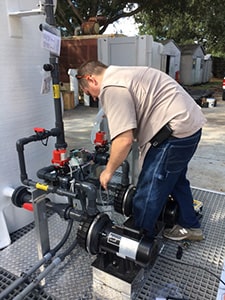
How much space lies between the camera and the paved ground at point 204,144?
3.07 m

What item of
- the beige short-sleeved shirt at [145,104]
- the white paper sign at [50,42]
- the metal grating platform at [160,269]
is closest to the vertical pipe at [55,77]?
the white paper sign at [50,42]

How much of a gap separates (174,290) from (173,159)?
757 mm

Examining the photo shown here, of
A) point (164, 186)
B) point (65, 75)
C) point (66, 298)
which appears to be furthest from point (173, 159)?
point (65, 75)

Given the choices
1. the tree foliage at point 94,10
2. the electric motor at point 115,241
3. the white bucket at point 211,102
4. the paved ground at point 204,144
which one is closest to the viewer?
the electric motor at point 115,241

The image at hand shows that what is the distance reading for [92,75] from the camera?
1440 millimetres

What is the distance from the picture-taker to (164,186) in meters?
1.50

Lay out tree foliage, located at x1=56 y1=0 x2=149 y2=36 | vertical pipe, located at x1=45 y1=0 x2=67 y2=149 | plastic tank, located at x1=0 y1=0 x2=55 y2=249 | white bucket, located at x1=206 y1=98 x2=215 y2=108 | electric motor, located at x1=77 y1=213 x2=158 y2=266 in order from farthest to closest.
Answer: tree foliage, located at x1=56 y1=0 x2=149 y2=36
white bucket, located at x1=206 y1=98 x2=215 y2=108
plastic tank, located at x1=0 y1=0 x2=55 y2=249
vertical pipe, located at x1=45 y1=0 x2=67 y2=149
electric motor, located at x1=77 y1=213 x2=158 y2=266

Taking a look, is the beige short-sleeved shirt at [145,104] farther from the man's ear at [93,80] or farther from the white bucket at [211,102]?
the white bucket at [211,102]

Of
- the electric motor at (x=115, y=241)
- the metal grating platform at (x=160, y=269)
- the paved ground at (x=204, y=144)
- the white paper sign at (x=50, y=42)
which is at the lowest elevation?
the paved ground at (x=204, y=144)

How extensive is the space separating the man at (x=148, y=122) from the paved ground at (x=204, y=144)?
4.99 feet

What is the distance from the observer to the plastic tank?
1702 mm

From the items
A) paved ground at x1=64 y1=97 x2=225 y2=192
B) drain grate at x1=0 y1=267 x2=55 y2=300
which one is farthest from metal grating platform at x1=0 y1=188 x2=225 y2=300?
paved ground at x1=64 y1=97 x2=225 y2=192

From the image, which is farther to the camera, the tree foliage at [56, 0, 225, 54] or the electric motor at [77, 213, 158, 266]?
the tree foliage at [56, 0, 225, 54]

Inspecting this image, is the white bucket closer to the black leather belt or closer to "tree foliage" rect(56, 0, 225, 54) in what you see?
"tree foliage" rect(56, 0, 225, 54)
